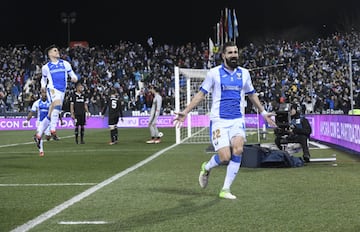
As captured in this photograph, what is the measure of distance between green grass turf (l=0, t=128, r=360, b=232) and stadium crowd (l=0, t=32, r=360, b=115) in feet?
71.8

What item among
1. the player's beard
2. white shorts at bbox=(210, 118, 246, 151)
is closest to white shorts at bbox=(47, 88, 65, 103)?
white shorts at bbox=(210, 118, 246, 151)

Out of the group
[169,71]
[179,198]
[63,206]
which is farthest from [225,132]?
[169,71]

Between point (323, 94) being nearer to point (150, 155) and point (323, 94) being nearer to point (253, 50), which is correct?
point (253, 50)

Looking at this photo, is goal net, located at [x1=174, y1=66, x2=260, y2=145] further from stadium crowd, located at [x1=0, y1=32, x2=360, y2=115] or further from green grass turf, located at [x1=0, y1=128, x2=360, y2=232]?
stadium crowd, located at [x1=0, y1=32, x2=360, y2=115]

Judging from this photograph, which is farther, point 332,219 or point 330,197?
point 330,197

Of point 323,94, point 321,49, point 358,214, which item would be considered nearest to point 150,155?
point 358,214

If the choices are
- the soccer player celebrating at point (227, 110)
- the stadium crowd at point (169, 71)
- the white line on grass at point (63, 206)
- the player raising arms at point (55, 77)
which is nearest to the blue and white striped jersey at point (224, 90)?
the soccer player celebrating at point (227, 110)

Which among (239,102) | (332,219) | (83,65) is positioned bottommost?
(332,219)

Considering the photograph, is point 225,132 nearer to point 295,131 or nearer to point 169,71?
point 295,131

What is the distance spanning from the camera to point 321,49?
45.2 meters

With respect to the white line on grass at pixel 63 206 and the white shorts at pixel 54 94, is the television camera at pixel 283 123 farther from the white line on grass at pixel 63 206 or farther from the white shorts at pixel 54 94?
the white shorts at pixel 54 94

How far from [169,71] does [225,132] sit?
39.1 meters

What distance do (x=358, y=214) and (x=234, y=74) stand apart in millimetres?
2453

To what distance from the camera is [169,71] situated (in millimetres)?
45719
